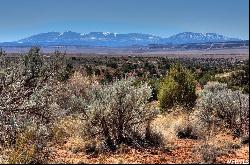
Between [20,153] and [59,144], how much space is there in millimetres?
3071

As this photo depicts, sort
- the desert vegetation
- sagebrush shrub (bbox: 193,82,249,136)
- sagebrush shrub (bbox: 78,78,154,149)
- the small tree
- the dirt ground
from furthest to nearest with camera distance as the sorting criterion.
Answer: the small tree → sagebrush shrub (bbox: 193,82,249,136) → sagebrush shrub (bbox: 78,78,154,149) → the desert vegetation → the dirt ground

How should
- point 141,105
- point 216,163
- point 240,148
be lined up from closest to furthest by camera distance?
1. point 216,163
2. point 240,148
3. point 141,105

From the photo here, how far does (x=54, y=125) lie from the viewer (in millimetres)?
11805

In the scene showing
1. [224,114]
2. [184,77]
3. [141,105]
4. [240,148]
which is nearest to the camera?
[240,148]

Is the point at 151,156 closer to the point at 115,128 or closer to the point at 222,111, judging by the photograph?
the point at 115,128

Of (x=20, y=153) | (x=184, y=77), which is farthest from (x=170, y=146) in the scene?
(x=184, y=77)

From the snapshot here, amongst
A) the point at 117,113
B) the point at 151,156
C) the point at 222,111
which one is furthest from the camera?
the point at 222,111

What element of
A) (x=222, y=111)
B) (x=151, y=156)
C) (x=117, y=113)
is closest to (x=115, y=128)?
(x=117, y=113)

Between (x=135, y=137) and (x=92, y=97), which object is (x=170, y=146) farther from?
(x=92, y=97)

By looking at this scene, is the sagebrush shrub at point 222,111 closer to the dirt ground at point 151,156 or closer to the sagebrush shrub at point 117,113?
the dirt ground at point 151,156

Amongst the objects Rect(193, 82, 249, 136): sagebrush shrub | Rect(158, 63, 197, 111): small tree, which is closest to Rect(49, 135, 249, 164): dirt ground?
Rect(193, 82, 249, 136): sagebrush shrub

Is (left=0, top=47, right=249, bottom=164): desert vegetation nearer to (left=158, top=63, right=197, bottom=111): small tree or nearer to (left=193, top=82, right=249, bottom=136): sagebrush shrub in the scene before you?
(left=193, top=82, right=249, bottom=136): sagebrush shrub

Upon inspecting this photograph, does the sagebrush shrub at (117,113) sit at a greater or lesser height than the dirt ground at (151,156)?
greater

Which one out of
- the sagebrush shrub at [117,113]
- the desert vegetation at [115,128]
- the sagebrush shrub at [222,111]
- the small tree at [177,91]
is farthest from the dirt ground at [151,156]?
the small tree at [177,91]
